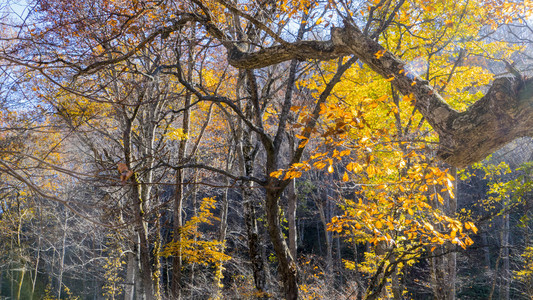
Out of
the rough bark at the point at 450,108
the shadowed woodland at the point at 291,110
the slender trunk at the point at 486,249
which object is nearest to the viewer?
the rough bark at the point at 450,108

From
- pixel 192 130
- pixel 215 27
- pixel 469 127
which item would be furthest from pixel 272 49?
pixel 192 130

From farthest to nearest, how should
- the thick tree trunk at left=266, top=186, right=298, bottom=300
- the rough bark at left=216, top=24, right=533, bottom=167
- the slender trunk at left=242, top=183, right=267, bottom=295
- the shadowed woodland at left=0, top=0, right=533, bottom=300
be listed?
1. the slender trunk at left=242, top=183, right=267, bottom=295
2. the thick tree trunk at left=266, top=186, right=298, bottom=300
3. the shadowed woodland at left=0, top=0, right=533, bottom=300
4. the rough bark at left=216, top=24, right=533, bottom=167

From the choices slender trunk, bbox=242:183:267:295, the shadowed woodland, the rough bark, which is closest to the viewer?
the rough bark

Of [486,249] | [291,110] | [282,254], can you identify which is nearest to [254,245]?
[282,254]

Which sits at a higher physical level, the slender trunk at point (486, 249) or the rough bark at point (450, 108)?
the rough bark at point (450, 108)

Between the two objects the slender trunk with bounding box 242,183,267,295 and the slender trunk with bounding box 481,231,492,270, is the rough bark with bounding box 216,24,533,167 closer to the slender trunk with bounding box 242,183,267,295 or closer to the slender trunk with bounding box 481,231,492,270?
the slender trunk with bounding box 242,183,267,295

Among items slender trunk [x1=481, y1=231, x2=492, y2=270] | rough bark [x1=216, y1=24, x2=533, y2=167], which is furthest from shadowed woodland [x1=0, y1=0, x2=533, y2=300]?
slender trunk [x1=481, y1=231, x2=492, y2=270]

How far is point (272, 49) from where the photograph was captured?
3256 millimetres

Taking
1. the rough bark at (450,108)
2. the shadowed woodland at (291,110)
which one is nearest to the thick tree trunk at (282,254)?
the shadowed woodland at (291,110)

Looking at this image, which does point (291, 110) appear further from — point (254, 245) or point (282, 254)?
point (282, 254)

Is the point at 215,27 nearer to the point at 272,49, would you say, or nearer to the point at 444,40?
the point at 272,49

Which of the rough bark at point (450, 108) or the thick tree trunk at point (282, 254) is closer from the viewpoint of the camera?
the rough bark at point (450, 108)

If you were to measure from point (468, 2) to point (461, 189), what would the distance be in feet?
52.0

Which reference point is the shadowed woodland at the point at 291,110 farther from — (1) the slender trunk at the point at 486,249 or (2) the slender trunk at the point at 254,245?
(1) the slender trunk at the point at 486,249
